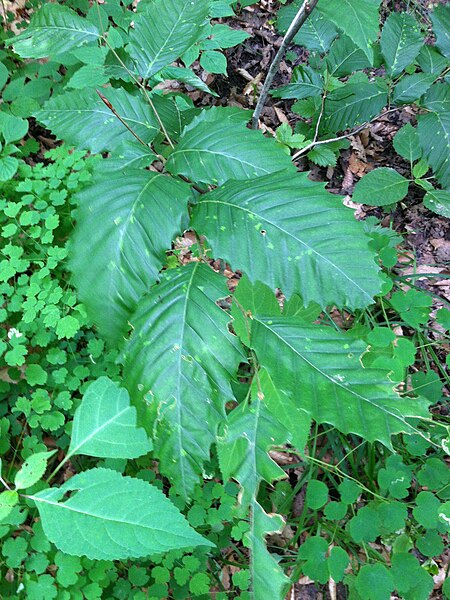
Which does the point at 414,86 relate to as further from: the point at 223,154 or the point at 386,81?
the point at 223,154

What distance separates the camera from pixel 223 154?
107 cm

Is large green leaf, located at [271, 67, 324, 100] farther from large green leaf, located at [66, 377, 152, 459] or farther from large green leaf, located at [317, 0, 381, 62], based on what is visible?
large green leaf, located at [66, 377, 152, 459]

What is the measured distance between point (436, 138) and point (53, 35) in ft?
6.20

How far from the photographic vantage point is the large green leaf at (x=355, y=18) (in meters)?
0.97

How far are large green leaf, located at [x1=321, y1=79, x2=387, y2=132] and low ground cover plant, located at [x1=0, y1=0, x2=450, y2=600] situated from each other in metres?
0.01

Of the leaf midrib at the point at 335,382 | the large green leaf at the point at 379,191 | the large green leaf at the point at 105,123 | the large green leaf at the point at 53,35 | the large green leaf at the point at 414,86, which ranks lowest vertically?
the large green leaf at the point at 379,191

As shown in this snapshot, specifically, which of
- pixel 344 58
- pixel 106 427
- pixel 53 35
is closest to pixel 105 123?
Result: pixel 53 35

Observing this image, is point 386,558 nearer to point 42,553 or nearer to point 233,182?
point 42,553

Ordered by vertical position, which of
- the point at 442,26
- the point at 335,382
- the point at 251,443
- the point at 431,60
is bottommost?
the point at 251,443

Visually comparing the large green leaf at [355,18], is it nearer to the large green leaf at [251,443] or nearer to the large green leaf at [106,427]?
the large green leaf at [251,443]

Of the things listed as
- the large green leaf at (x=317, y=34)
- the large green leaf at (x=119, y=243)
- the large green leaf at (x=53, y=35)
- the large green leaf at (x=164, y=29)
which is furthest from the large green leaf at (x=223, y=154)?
the large green leaf at (x=317, y=34)

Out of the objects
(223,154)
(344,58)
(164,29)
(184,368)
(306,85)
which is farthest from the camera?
(306,85)

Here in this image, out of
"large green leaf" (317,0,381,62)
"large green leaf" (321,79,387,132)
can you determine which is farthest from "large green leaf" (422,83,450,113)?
"large green leaf" (317,0,381,62)

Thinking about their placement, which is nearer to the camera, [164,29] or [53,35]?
[164,29]
